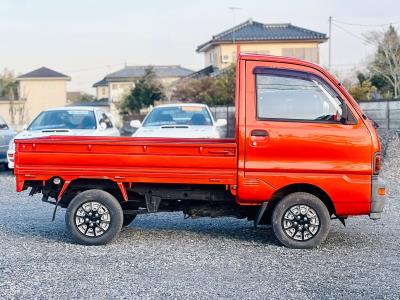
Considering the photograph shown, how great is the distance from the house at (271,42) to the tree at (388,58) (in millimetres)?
11920

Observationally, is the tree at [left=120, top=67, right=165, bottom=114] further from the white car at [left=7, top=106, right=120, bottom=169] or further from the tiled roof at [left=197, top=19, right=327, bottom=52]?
the white car at [left=7, top=106, right=120, bottom=169]

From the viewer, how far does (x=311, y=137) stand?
7.84 meters

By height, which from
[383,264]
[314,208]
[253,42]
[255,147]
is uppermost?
[253,42]

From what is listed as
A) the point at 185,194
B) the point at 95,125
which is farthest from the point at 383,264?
the point at 95,125

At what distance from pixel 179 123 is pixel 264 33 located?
126ft

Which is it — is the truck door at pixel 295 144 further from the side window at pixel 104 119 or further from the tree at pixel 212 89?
the tree at pixel 212 89

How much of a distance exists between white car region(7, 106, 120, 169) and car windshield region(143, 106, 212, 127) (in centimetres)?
116

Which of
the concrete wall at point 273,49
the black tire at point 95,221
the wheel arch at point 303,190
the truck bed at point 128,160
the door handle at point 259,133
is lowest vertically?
the black tire at point 95,221

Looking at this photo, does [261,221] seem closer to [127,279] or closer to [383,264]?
[383,264]

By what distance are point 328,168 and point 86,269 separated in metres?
2.88

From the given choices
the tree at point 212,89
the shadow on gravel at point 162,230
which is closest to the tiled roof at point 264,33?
the tree at point 212,89

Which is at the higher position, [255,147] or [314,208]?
[255,147]

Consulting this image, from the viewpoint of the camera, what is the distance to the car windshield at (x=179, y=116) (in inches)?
584

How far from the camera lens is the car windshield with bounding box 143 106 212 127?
1484 cm
